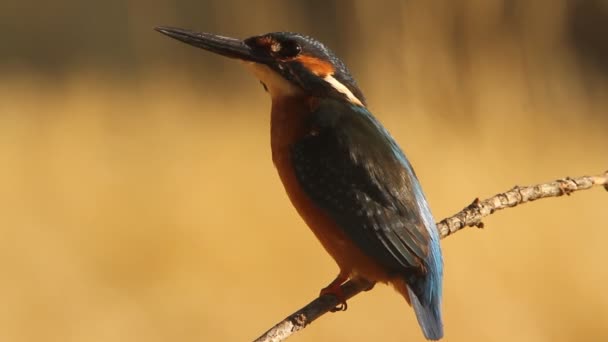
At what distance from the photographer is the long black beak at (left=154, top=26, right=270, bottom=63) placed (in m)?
1.71

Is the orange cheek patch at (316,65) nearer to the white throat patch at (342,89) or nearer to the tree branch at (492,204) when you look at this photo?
the white throat patch at (342,89)

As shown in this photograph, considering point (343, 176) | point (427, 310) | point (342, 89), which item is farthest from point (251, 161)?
point (427, 310)

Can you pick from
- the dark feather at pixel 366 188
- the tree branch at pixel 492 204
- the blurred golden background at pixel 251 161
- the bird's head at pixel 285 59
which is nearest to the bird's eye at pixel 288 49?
the bird's head at pixel 285 59

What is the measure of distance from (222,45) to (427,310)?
19.5 inches

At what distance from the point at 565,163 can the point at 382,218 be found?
1.34m

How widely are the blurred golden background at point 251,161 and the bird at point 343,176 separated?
0.73 meters

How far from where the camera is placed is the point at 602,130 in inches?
115

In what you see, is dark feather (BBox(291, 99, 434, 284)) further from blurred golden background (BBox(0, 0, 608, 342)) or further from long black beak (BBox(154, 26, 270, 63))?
blurred golden background (BBox(0, 0, 608, 342))

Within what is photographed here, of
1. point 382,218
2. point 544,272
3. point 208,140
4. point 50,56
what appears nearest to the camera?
point 382,218

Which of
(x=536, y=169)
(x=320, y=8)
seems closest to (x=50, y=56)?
(x=320, y=8)

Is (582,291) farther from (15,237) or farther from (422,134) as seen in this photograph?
(15,237)

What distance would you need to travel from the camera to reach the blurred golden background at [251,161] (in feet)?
7.84

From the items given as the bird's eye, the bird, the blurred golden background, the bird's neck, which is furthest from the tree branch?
the blurred golden background

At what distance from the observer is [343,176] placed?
5.47 ft
